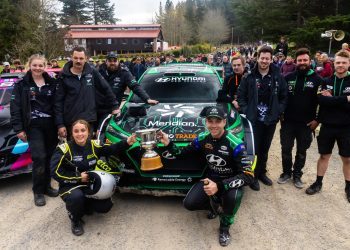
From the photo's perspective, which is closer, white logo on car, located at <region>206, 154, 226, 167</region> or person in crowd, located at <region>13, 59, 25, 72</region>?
white logo on car, located at <region>206, 154, 226, 167</region>

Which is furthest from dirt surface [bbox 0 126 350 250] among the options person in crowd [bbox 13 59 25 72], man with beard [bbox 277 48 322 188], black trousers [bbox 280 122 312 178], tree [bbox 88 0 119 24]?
tree [bbox 88 0 119 24]

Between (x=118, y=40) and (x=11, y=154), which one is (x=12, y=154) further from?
(x=118, y=40)

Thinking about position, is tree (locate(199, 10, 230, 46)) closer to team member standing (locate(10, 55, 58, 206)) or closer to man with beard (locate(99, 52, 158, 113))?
man with beard (locate(99, 52, 158, 113))

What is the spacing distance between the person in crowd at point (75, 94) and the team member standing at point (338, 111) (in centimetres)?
312


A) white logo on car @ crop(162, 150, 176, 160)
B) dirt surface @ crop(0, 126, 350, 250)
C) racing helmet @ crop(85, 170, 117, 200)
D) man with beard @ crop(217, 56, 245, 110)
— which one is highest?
man with beard @ crop(217, 56, 245, 110)

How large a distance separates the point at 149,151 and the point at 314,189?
2586mm

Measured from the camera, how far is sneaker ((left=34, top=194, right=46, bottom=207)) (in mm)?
4457

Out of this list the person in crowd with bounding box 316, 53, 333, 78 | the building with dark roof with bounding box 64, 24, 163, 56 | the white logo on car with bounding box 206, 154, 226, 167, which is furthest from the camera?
the building with dark roof with bounding box 64, 24, 163, 56

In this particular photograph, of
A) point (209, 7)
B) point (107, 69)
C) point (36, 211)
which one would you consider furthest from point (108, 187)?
point (209, 7)

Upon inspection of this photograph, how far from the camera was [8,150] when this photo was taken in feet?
15.7

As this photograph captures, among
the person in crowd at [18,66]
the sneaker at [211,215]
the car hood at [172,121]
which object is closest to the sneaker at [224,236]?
the sneaker at [211,215]

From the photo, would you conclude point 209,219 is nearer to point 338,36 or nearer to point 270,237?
point 270,237

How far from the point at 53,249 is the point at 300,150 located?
3.59 m

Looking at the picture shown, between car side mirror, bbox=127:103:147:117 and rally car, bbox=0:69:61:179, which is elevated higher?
car side mirror, bbox=127:103:147:117
